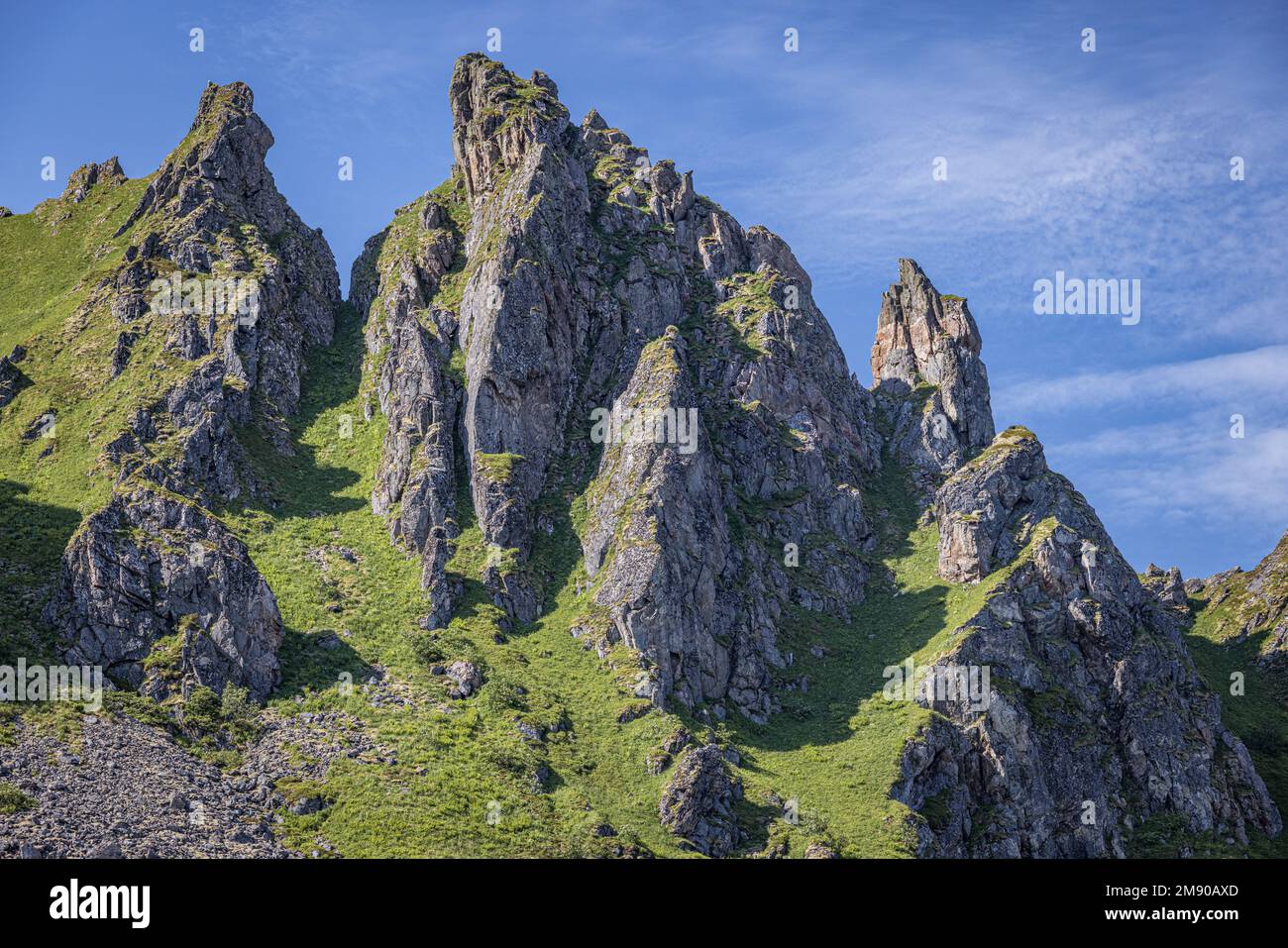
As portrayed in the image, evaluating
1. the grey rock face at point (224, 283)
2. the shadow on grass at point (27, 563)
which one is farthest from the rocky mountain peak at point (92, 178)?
the shadow on grass at point (27, 563)

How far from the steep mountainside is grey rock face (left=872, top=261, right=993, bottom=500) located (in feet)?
1.73

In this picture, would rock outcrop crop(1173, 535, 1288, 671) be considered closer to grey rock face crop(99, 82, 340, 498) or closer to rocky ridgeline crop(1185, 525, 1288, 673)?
rocky ridgeline crop(1185, 525, 1288, 673)

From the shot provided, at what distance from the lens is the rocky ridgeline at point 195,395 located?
93688mm

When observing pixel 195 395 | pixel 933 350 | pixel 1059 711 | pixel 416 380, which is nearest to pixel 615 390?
pixel 416 380

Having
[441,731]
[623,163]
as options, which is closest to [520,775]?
[441,731]

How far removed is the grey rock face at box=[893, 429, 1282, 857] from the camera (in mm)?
106562

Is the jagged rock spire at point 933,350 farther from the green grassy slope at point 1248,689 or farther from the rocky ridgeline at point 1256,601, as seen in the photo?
A: the rocky ridgeline at point 1256,601

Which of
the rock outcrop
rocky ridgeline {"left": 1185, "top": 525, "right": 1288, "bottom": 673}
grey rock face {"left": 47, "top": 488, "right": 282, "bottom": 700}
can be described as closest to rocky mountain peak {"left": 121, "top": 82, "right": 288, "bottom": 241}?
grey rock face {"left": 47, "top": 488, "right": 282, "bottom": 700}

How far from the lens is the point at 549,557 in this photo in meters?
118

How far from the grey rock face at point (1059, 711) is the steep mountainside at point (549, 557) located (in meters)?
0.39

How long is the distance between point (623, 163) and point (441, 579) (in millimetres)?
74913

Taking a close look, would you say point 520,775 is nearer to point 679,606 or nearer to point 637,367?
point 679,606

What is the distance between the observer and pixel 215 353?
127 metres

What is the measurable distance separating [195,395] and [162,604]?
107 ft
